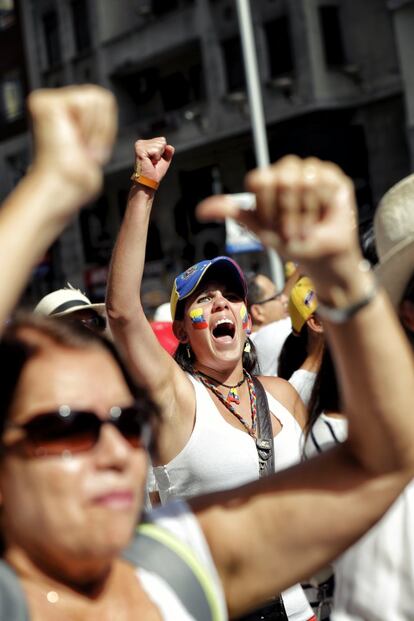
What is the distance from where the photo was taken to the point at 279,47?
2712cm

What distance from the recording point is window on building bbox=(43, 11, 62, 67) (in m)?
34.4

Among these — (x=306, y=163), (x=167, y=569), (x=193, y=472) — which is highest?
(x=306, y=163)

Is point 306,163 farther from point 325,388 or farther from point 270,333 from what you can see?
point 270,333

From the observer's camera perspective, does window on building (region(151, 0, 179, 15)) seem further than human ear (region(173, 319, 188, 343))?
Yes

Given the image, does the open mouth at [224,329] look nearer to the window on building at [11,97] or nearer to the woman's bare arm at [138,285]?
Answer: the woman's bare arm at [138,285]

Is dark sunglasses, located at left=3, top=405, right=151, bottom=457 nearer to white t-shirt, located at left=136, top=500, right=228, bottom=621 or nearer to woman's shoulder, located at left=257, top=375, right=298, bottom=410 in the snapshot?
white t-shirt, located at left=136, top=500, right=228, bottom=621

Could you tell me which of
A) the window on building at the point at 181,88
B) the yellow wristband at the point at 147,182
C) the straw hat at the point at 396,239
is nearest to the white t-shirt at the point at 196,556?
the straw hat at the point at 396,239

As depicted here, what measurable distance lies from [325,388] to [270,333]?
3864mm

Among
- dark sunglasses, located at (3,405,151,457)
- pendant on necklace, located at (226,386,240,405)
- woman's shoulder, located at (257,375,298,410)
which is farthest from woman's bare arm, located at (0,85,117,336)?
woman's shoulder, located at (257,375,298,410)

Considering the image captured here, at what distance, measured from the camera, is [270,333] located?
22.5 ft

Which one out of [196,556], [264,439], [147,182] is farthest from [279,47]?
[196,556]

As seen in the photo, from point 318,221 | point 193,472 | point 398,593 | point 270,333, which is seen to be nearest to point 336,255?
point 318,221

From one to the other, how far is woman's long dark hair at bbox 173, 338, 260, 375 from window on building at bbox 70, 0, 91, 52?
1155 inches

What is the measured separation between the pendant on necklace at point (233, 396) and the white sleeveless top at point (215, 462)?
0.14 m
